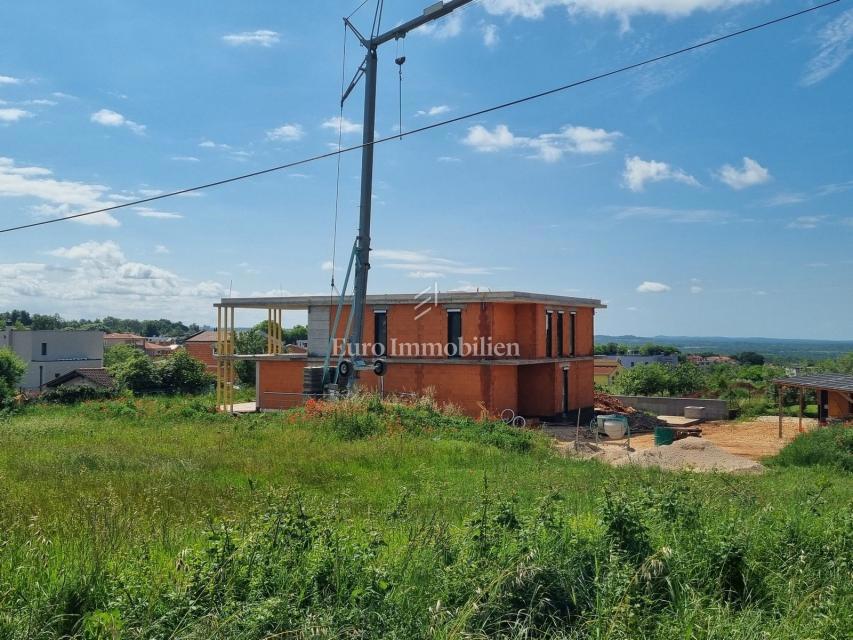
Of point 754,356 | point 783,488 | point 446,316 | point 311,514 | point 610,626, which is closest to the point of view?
point 610,626

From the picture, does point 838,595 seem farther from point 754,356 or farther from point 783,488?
point 754,356

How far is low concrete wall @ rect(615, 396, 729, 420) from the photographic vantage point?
31.1 m

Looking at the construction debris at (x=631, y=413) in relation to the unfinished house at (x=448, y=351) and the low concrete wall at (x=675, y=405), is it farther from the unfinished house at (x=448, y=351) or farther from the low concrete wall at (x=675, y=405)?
the unfinished house at (x=448, y=351)

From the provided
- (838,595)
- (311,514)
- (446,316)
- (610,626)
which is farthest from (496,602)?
(446,316)

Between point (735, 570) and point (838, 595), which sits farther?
point (735, 570)

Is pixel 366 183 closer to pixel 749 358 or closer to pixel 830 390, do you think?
pixel 830 390

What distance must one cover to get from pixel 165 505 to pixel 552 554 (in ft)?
15.3

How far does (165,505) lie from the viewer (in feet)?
25.2

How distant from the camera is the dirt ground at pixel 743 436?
2011 centimetres

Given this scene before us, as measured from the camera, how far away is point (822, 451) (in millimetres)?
15492

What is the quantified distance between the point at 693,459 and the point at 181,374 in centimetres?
3320

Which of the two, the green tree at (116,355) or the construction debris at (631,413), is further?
the green tree at (116,355)

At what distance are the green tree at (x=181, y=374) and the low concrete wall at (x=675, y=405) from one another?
25345mm

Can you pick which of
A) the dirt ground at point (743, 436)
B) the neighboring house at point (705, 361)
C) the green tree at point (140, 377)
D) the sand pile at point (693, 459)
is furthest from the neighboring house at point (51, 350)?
→ the neighboring house at point (705, 361)
